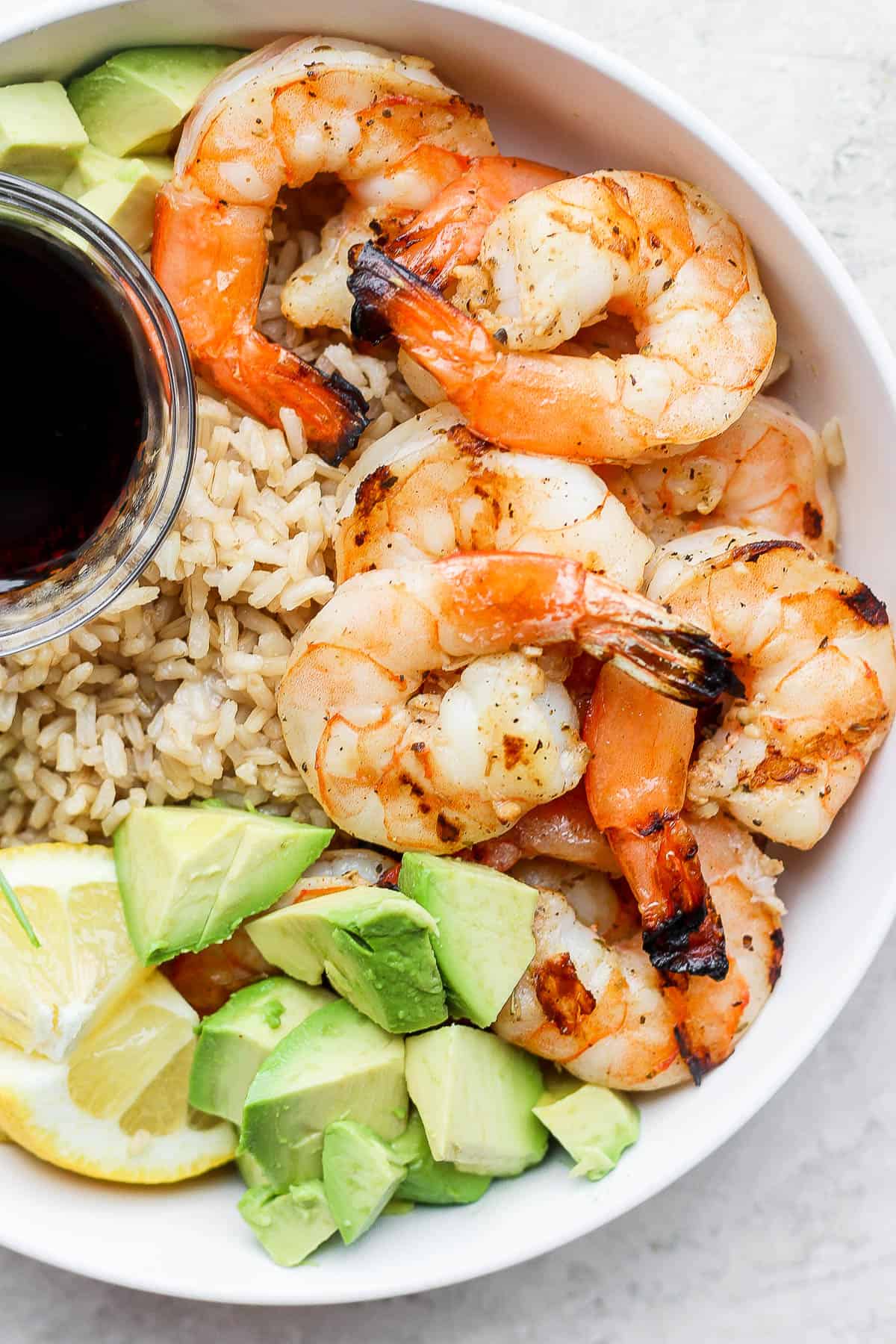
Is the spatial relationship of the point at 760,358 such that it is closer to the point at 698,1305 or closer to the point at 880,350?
the point at 880,350

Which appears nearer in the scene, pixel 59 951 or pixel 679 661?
pixel 679 661

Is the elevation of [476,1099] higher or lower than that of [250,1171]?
higher

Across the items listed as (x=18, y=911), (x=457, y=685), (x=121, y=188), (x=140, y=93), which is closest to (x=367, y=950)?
(x=457, y=685)

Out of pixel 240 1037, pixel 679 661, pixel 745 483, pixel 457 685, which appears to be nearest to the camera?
pixel 679 661

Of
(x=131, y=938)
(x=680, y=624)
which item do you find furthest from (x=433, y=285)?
(x=131, y=938)

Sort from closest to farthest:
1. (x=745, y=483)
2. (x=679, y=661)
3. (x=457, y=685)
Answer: (x=679, y=661) < (x=457, y=685) < (x=745, y=483)

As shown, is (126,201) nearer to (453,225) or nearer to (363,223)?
(363,223)

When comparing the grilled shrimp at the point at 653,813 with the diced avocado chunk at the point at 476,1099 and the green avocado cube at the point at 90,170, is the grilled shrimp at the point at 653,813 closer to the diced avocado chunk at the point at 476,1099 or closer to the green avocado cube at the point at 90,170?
the diced avocado chunk at the point at 476,1099
